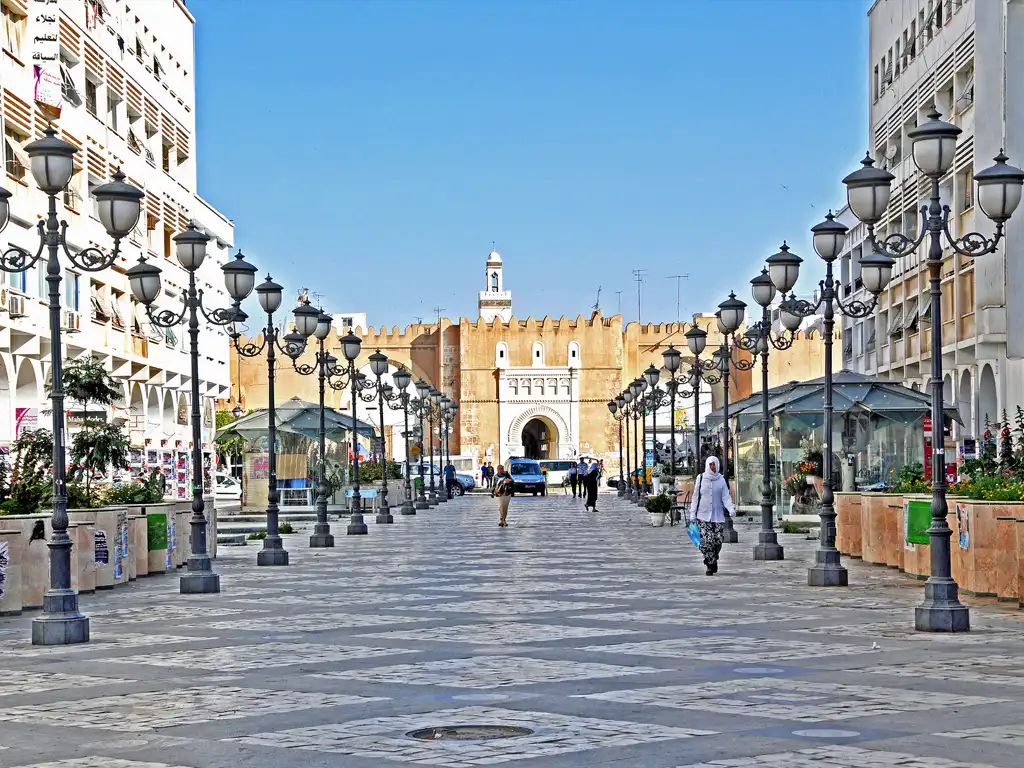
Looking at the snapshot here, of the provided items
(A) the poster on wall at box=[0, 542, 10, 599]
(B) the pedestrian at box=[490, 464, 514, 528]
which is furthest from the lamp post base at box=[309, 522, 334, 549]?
(A) the poster on wall at box=[0, 542, 10, 599]

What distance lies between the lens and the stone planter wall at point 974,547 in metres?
15.2

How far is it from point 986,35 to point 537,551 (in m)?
20.6

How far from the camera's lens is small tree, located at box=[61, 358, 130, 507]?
25406 millimetres

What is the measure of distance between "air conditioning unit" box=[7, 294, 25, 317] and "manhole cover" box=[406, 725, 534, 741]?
27.8 meters

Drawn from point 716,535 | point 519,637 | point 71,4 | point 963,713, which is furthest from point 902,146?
point 963,713

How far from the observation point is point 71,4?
131 ft

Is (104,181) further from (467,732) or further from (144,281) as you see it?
(467,732)

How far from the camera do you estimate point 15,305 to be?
1353 inches

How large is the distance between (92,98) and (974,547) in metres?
33.4

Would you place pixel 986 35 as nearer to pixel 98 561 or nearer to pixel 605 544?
pixel 605 544

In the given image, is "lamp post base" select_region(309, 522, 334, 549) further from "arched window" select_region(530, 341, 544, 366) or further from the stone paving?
"arched window" select_region(530, 341, 544, 366)

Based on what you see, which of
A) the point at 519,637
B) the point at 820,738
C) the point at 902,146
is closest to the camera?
the point at 820,738

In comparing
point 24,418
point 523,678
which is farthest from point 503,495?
point 523,678

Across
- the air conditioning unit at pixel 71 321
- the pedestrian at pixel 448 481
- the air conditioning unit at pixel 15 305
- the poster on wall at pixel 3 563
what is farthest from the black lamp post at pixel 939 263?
the pedestrian at pixel 448 481
